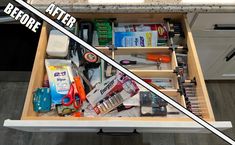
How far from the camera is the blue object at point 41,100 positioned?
2.89 ft

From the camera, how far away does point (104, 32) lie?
3.42ft

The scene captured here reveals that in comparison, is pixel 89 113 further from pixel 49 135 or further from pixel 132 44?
pixel 49 135

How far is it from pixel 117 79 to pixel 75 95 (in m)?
0.16

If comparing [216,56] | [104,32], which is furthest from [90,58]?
[216,56]

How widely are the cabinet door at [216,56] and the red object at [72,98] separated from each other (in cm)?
63

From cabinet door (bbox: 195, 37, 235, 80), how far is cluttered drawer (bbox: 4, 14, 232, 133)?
0.22 metres

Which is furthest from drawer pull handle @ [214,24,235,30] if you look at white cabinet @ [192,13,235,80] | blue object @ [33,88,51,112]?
blue object @ [33,88,51,112]

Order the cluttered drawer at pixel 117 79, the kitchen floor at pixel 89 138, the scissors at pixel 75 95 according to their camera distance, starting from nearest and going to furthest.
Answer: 1. the cluttered drawer at pixel 117 79
2. the scissors at pixel 75 95
3. the kitchen floor at pixel 89 138

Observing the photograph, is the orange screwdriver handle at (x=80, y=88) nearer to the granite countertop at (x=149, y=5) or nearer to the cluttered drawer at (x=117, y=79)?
the cluttered drawer at (x=117, y=79)

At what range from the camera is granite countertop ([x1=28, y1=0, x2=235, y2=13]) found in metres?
0.97

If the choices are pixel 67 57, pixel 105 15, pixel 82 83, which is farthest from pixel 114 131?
pixel 105 15

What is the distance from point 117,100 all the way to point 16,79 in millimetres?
994

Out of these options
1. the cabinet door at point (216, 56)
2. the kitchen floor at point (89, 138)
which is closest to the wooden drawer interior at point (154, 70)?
the cabinet door at point (216, 56)

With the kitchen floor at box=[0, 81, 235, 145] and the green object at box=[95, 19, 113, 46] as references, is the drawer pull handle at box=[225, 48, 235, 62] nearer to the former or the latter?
the kitchen floor at box=[0, 81, 235, 145]
